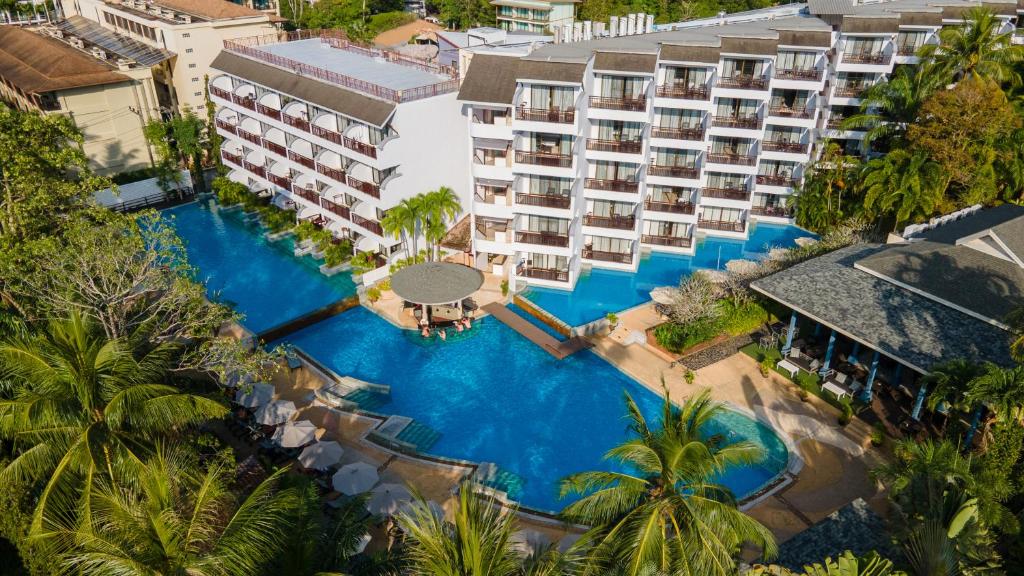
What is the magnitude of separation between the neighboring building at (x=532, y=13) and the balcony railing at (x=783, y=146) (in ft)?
208

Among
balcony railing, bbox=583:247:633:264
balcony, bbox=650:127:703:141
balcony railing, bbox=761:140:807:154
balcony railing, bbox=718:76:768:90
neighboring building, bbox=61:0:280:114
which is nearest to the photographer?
balcony, bbox=650:127:703:141

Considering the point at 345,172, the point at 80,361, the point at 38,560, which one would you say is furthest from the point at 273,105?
the point at 38,560

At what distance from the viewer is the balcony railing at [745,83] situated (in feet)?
152

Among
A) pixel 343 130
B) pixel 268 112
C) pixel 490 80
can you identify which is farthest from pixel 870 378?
pixel 268 112

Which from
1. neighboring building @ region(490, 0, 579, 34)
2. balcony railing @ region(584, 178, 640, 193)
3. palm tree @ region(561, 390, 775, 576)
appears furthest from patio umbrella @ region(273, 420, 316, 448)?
neighboring building @ region(490, 0, 579, 34)

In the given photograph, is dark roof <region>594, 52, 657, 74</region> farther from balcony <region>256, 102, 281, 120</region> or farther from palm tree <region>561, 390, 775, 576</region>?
palm tree <region>561, 390, 775, 576</region>

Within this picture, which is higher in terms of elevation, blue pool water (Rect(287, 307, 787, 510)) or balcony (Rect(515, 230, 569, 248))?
balcony (Rect(515, 230, 569, 248))

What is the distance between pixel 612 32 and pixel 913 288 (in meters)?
28.3

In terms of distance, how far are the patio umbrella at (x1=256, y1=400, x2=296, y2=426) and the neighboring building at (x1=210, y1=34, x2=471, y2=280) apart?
14150 millimetres

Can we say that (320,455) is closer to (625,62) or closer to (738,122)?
(625,62)

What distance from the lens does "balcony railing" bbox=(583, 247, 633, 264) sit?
46.9 meters

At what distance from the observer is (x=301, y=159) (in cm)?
4903

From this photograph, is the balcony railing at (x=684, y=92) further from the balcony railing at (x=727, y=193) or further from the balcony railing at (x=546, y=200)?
the balcony railing at (x=546, y=200)

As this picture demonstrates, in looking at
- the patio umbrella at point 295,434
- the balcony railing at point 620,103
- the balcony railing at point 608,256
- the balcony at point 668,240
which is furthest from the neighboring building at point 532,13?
the patio umbrella at point 295,434
